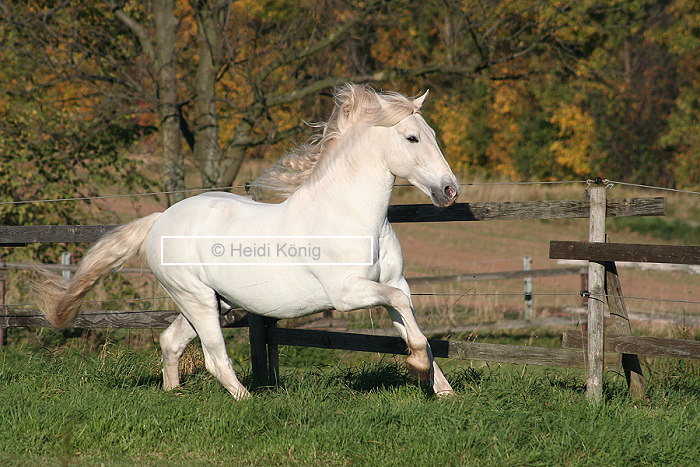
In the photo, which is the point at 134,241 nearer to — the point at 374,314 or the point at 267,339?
the point at 267,339

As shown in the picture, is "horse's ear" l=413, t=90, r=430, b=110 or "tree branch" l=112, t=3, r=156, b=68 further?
"tree branch" l=112, t=3, r=156, b=68

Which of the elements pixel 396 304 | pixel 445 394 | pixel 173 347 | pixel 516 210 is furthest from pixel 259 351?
pixel 516 210

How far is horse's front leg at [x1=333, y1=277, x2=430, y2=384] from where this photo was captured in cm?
478

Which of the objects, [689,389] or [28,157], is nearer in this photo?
[689,389]

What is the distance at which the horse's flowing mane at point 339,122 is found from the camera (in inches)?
201

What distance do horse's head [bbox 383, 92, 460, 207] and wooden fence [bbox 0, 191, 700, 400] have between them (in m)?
0.88

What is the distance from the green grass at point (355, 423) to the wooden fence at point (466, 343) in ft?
0.76

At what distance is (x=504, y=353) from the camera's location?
5516 millimetres

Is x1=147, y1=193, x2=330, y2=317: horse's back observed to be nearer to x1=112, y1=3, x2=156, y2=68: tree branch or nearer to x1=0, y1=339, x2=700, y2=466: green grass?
x1=0, y1=339, x2=700, y2=466: green grass

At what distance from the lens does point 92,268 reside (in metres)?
6.15

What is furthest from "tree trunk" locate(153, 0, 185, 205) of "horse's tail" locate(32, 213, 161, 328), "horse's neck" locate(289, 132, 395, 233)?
"horse's neck" locate(289, 132, 395, 233)

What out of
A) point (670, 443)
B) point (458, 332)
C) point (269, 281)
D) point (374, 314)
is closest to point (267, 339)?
point (269, 281)

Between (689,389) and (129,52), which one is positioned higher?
(129,52)

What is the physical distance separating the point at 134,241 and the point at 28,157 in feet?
20.3
